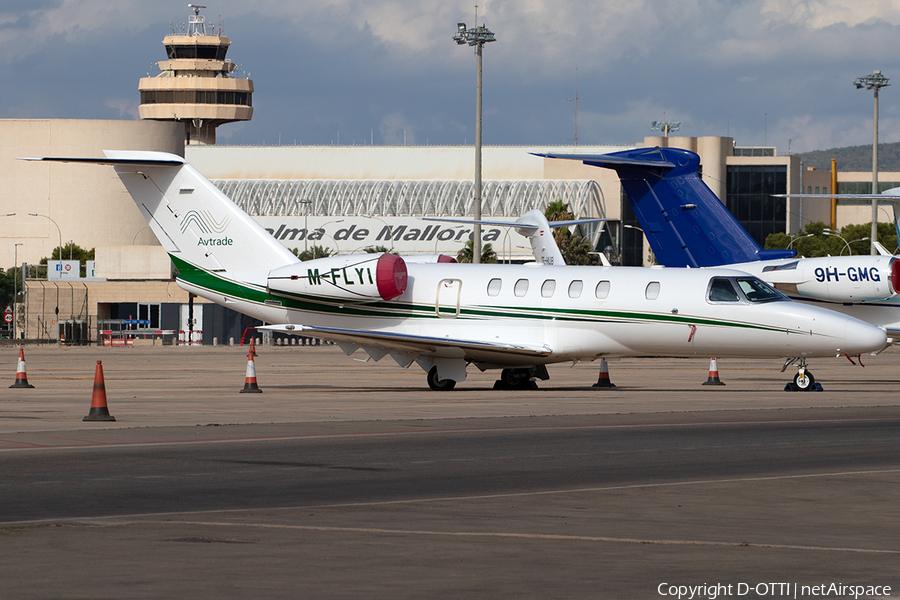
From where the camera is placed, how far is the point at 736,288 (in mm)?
28641

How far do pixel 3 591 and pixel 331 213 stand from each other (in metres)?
135

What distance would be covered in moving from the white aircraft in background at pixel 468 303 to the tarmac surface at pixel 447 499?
10.9 ft

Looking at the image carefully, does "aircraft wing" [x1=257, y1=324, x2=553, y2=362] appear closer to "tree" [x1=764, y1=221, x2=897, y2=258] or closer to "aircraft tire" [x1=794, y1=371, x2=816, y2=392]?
"aircraft tire" [x1=794, y1=371, x2=816, y2=392]

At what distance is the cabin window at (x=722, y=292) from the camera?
93.6 ft

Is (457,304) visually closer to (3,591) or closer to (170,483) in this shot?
(170,483)

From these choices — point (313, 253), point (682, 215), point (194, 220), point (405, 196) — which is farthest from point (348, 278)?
point (405, 196)

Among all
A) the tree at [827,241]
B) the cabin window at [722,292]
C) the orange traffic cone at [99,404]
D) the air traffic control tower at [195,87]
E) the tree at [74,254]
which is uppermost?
the air traffic control tower at [195,87]

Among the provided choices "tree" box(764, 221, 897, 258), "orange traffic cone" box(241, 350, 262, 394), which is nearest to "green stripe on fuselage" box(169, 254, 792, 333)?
"orange traffic cone" box(241, 350, 262, 394)

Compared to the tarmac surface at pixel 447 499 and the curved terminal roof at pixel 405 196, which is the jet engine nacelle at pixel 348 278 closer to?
the tarmac surface at pixel 447 499

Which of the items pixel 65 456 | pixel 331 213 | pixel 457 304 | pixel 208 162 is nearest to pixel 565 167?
pixel 331 213

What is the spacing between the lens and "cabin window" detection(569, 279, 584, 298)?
96.0ft

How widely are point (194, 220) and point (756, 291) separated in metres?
13.6

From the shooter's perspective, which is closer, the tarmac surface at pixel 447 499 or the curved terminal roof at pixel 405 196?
the tarmac surface at pixel 447 499

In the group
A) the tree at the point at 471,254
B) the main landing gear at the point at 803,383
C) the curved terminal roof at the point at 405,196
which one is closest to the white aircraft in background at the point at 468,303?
the main landing gear at the point at 803,383
